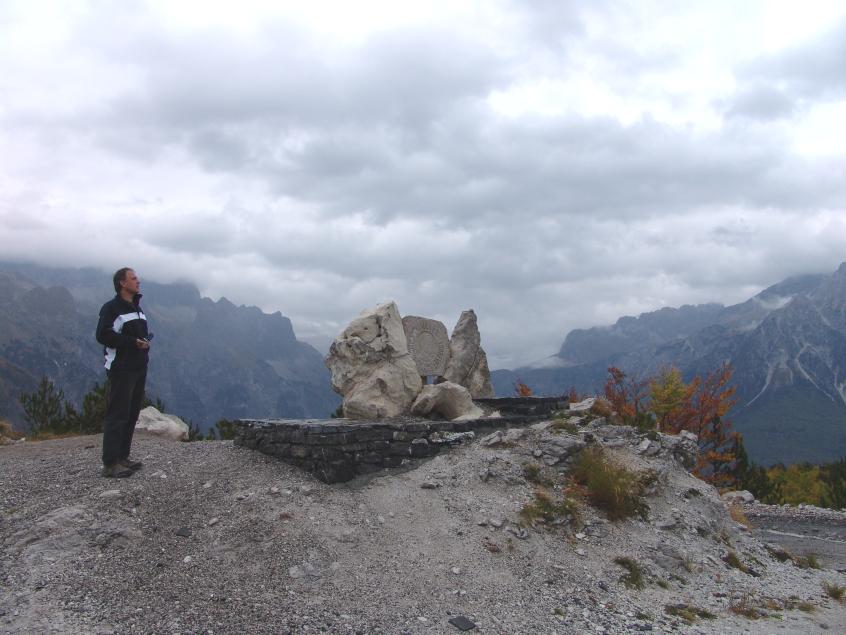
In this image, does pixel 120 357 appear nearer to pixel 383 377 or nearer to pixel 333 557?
pixel 333 557

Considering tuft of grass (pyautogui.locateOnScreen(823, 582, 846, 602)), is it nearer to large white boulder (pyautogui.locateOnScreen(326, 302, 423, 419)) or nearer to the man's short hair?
large white boulder (pyautogui.locateOnScreen(326, 302, 423, 419))

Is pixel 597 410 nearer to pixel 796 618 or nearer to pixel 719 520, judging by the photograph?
pixel 719 520

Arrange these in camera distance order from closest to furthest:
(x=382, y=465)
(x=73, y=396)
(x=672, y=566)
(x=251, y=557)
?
(x=251, y=557)
(x=672, y=566)
(x=382, y=465)
(x=73, y=396)

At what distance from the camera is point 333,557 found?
8438 millimetres

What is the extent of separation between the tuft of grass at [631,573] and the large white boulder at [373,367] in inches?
208

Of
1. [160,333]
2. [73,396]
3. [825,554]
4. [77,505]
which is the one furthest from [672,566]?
[160,333]

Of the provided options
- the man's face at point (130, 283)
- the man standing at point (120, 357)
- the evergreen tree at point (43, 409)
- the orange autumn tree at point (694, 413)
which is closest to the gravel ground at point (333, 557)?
the man standing at point (120, 357)

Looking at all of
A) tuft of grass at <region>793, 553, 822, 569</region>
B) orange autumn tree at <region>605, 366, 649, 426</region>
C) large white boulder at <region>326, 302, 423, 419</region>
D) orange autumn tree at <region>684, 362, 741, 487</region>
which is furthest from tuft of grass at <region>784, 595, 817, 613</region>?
orange autumn tree at <region>605, 366, 649, 426</region>

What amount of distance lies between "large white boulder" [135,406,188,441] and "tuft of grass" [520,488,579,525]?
8.28 m

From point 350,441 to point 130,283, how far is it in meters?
4.33

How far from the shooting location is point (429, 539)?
9.29 metres

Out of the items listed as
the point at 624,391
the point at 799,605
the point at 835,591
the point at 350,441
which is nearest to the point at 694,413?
the point at 624,391

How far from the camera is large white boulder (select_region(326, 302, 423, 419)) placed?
43.7 ft

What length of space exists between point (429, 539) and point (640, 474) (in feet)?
17.7
